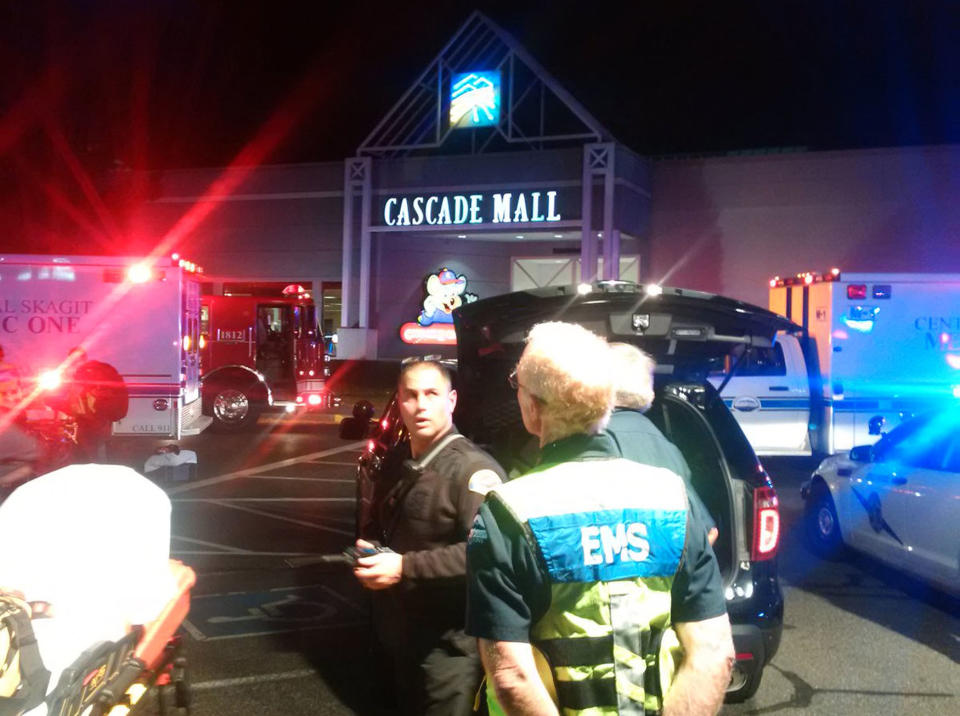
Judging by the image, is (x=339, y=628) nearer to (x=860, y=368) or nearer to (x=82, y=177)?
(x=860, y=368)

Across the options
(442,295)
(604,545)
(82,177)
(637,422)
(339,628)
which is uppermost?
(82,177)

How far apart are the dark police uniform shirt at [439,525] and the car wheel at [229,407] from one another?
46.4 ft

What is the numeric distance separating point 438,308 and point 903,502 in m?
22.3

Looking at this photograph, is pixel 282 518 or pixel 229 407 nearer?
pixel 282 518

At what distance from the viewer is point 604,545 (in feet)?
7.07

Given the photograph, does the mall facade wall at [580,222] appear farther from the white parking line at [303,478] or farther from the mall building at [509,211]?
the white parking line at [303,478]

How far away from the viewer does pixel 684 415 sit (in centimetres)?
474

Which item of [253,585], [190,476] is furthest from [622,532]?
[190,476]

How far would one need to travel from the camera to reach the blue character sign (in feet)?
94.3

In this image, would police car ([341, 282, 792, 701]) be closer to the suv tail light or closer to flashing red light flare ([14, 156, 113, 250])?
the suv tail light

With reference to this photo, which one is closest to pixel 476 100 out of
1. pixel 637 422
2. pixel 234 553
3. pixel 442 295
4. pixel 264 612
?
pixel 442 295

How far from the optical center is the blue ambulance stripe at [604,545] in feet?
7.01

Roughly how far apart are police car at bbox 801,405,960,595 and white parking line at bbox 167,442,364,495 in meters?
6.69

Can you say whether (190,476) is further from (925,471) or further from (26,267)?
(925,471)
